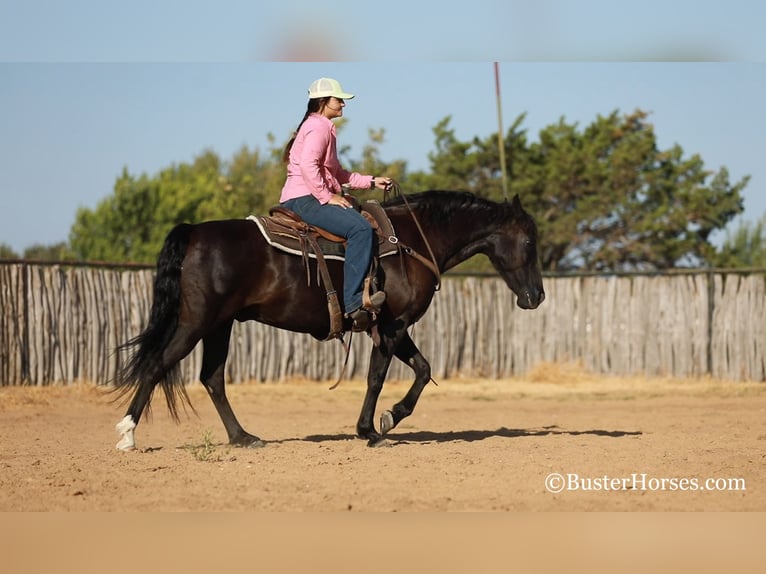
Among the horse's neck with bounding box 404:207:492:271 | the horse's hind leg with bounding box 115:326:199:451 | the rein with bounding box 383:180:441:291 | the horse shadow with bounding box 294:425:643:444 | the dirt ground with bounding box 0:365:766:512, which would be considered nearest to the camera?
the dirt ground with bounding box 0:365:766:512

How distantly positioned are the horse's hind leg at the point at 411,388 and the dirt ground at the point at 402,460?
A: 0.80 feet

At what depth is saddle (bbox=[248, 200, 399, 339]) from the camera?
28.1 feet

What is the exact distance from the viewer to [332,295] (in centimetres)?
855

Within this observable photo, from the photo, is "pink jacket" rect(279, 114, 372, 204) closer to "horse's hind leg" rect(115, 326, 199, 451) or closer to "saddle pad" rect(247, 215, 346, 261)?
"saddle pad" rect(247, 215, 346, 261)

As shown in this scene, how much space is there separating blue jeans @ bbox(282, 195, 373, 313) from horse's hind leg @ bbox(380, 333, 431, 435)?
724mm

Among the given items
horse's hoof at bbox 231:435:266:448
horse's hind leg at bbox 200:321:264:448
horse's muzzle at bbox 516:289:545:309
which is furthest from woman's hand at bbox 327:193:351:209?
horse's hoof at bbox 231:435:266:448

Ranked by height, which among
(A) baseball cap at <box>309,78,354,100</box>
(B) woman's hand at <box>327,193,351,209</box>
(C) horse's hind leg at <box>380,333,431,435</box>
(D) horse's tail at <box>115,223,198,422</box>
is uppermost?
(A) baseball cap at <box>309,78,354,100</box>

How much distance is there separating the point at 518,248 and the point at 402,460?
2.52m

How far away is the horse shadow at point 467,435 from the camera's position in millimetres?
9695

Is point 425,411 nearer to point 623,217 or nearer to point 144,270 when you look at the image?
point 144,270

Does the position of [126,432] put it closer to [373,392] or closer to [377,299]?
[373,392]

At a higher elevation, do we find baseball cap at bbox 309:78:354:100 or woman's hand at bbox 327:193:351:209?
baseball cap at bbox 309:78:354:100

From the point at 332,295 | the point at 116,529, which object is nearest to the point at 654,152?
the point at 332,295

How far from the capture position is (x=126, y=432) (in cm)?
841
